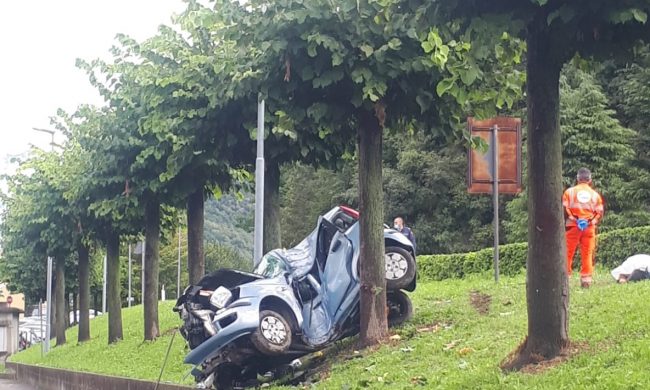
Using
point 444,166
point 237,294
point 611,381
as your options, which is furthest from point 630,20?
point 444,166

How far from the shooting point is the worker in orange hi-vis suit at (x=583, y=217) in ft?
44.2

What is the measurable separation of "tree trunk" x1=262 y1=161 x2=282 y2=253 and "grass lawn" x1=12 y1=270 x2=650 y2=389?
271cm

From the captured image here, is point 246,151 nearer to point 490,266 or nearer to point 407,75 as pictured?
point 407,75

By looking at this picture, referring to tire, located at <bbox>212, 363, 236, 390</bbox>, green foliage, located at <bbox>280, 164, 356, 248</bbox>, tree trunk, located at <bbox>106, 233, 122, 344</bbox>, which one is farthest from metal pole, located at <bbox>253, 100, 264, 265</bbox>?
green foliage, located at <bbox>280, 164, 356, 248</bbox>

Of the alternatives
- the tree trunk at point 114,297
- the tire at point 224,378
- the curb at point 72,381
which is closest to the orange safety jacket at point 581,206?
the tire at point 224,378

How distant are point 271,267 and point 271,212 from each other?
4.11m

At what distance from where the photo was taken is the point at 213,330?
12938mm

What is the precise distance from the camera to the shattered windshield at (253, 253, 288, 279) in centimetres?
1410

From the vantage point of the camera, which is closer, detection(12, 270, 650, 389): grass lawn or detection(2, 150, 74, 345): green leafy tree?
detection(12, 270, 650, 389): grass lawn

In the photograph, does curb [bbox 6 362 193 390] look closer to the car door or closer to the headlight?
the headlight

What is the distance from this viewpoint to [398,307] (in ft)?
47.9

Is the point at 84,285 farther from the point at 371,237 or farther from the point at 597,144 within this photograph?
the point at 371,237

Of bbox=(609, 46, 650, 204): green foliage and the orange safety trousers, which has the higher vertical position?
bbox=(609, 46, 650, 204): green foliage

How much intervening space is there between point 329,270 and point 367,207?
120 cm
